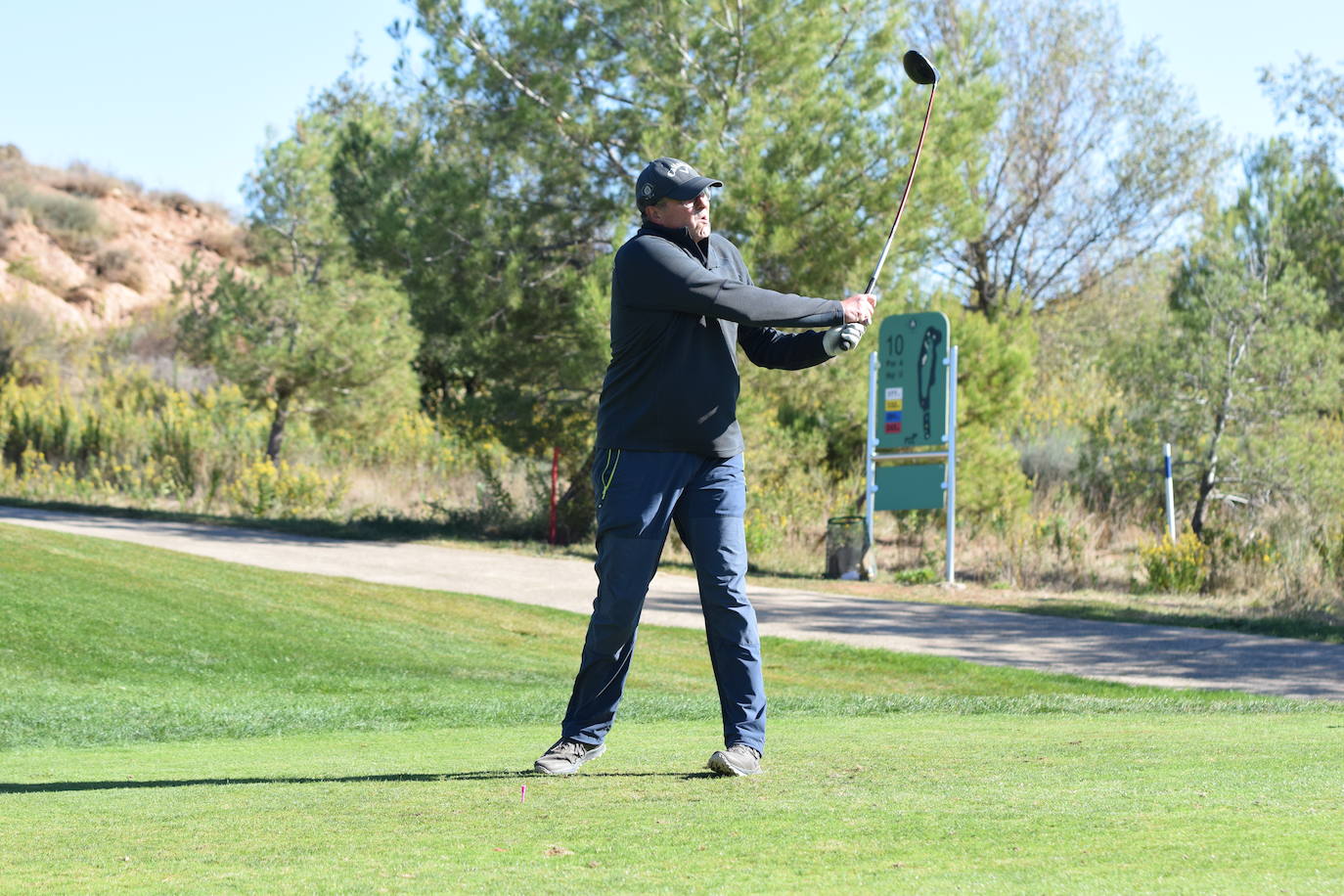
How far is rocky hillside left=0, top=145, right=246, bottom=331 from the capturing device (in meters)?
47.9

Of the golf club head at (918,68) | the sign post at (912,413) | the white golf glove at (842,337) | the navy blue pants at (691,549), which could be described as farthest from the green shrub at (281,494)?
the white golf glove at (842,337)

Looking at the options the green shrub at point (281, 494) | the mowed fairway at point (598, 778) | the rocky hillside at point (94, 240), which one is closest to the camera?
the mowed fairway at point (598, 778)

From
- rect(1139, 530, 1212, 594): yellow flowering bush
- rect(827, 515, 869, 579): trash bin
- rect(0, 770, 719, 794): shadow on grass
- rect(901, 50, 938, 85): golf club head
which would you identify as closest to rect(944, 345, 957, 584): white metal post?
rect(827, 515, 869, 579): trash bin


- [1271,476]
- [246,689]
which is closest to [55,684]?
[246,689]

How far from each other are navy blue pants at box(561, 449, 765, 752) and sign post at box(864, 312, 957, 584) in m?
12.6

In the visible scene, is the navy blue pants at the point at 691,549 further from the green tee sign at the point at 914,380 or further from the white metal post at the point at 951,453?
the green tee sign at the point at 914,380

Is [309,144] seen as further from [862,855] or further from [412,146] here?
[862,855]

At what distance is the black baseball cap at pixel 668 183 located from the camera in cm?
512

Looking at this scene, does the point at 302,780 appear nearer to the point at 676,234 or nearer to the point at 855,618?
the point at 676,234

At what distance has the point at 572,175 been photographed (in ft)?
64.5

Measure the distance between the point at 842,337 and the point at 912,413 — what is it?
13043 mm

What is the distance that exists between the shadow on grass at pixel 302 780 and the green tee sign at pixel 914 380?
43.1 ft

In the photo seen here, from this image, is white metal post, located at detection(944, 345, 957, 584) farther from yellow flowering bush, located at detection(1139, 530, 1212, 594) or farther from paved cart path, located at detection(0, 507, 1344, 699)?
yellow flowering bush, located at detection(1139, 530, 1212, 594)

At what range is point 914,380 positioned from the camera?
1791 cm
